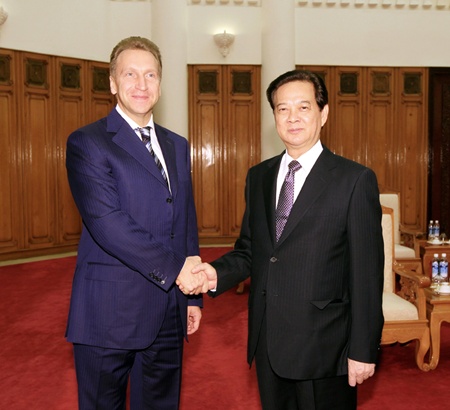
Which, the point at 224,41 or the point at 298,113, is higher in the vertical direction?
the point at 224,41

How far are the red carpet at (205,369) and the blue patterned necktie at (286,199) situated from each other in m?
1.75

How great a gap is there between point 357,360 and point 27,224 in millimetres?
7778

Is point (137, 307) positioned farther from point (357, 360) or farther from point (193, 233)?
point (357, 360)

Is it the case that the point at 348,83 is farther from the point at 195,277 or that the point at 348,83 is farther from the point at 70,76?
the point at 195,277

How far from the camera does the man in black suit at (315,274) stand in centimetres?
198

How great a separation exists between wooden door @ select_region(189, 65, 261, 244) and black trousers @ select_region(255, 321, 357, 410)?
7.96 meters

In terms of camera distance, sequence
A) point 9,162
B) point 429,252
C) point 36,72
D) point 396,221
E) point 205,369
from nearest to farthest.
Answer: point 205,369, point 429,252, point 396,221, point 9,162, point 36,72

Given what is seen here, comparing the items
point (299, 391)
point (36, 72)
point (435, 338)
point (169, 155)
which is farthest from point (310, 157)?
point (36, 72)

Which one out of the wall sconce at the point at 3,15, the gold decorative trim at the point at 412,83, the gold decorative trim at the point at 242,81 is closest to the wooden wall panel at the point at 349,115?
the gold decorative trim at the point at 412,83

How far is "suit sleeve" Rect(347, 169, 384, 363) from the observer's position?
1.97 metres

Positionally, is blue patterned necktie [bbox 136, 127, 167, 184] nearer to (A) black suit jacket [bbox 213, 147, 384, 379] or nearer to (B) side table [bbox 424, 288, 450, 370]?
(A) black suit jacket [bbox 213, 147, 384, 379]

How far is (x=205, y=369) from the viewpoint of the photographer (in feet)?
13.3

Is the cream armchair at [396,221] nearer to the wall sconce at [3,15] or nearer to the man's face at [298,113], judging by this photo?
the man's face at [298,113]

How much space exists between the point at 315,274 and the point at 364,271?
17 cm
